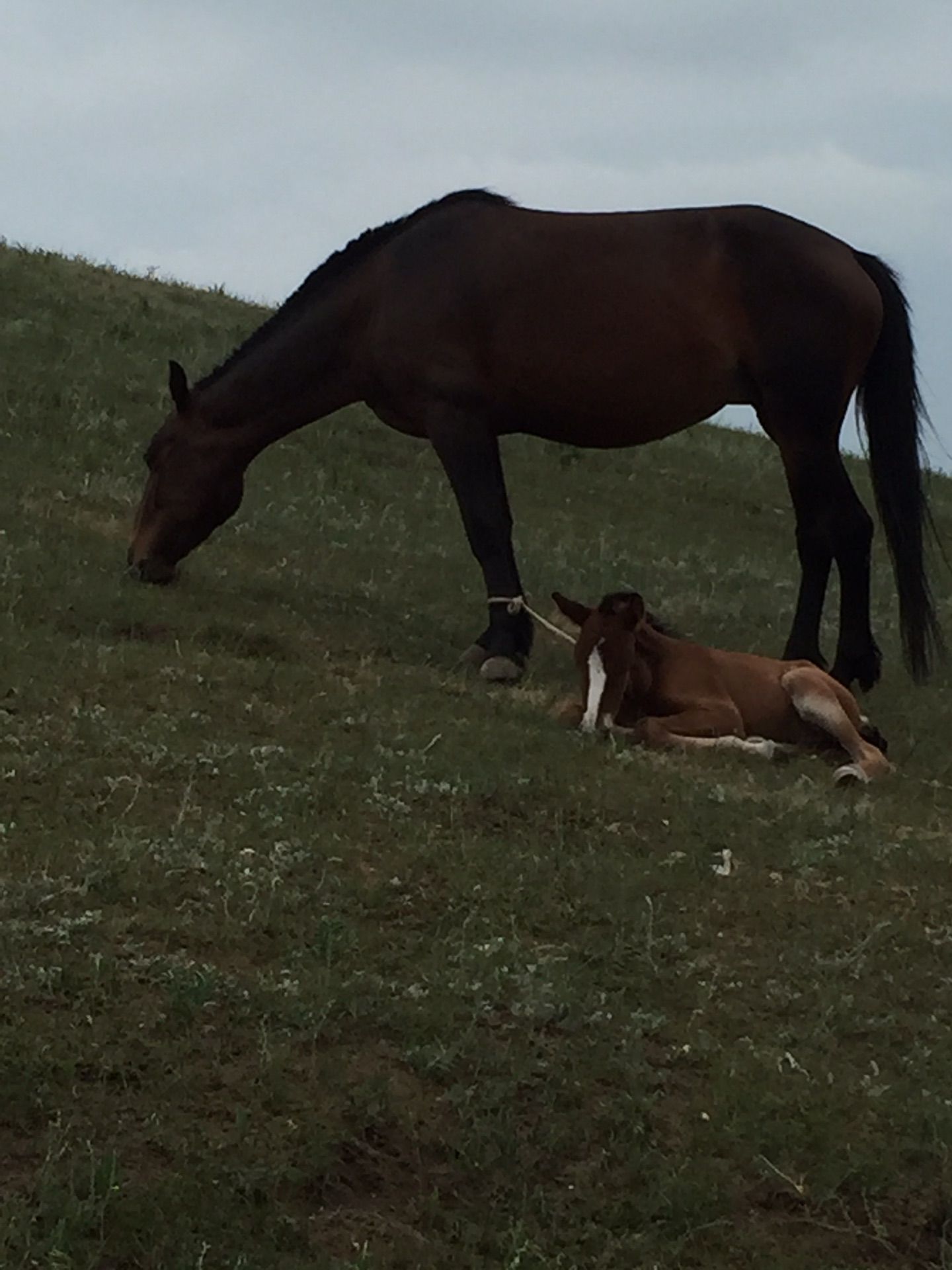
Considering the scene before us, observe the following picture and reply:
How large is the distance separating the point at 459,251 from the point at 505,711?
323 centimetres

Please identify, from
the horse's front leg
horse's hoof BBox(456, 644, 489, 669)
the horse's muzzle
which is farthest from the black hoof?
the horse's muzzle

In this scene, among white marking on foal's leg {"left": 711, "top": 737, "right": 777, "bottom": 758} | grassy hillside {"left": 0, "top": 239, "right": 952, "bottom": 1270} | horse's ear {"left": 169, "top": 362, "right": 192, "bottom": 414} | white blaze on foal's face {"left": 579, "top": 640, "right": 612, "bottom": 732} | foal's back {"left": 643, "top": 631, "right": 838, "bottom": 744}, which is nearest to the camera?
grassy hillside {"left": 0, "top": 239, "right": 952, "bottom": 1270}

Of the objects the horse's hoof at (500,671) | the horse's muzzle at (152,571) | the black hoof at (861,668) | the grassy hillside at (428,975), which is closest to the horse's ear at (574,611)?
the grassy hillside at (428,975)

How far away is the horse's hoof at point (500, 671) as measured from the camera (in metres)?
8.98

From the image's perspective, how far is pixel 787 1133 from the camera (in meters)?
4.14

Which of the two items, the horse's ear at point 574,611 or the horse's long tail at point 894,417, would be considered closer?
the horse's ear at point 574,611

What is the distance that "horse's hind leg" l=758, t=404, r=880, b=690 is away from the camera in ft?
30.9

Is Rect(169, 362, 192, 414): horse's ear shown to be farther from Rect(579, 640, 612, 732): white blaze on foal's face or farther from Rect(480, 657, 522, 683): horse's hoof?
Rect(579, 640, 612, 732): white blaze on foal's face

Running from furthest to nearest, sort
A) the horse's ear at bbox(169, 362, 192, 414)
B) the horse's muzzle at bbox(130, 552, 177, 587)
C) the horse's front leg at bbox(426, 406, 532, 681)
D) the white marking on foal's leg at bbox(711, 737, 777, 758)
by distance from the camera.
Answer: the horse's ear at bbox(169, 362, 192, 414) < the horse's muzzle at bbox(130, 552, 177, 587) < the horse's front leg at bbox(426, 406, 532, 681) < the white marking on foal's leg at bbox(711, 737, 777, 758)

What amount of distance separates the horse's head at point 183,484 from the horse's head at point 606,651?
134 inches

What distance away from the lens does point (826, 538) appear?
967 centimetres

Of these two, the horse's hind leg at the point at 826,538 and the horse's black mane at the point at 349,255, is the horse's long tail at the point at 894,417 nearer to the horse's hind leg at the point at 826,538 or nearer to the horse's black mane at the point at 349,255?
the horse's hind leg at the point at 826,538

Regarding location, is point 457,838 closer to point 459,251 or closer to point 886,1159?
point 886,1159

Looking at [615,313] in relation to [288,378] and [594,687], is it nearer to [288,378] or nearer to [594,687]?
[288,378]
